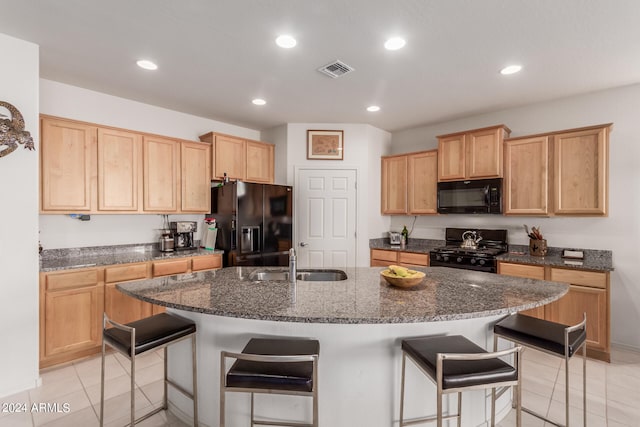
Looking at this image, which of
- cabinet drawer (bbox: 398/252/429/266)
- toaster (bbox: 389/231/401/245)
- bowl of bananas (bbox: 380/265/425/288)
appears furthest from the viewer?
toaster (bbox: 389/231/401/245)

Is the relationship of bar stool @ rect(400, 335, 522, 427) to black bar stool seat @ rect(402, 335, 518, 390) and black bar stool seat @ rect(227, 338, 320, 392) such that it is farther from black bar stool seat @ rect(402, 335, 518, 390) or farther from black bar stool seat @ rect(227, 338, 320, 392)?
black bar stool seat @ rect(227, 338, 320, 392)

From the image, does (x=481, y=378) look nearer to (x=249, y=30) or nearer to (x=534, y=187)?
(x=249, y=30)

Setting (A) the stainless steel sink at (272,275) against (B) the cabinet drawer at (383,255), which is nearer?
(A) the stainless steel sink at (272,275)

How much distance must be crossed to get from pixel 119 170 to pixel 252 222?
1548mm

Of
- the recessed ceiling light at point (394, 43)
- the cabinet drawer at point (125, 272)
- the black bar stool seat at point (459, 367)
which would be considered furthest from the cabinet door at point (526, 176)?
the cabinet drawer at point (125, 272)

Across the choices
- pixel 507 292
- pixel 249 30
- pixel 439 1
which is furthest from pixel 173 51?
pixel 507 292

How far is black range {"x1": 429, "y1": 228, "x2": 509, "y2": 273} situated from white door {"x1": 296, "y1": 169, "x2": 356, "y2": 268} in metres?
1.22

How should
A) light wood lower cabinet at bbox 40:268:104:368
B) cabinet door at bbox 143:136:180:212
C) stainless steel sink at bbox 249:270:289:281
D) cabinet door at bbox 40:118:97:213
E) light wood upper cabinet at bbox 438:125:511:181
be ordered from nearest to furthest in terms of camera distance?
stainless steel sink at bbox 249:270:289:281, light wood lower cabinet at bbox 40:268:104:368, cabinet door at bbox 40:118:97:213, cabinet door at bbox 143:136:180:212, light wood upper cabinet at bbox 438:125:511:181

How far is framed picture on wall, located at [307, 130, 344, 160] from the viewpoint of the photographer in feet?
15.1

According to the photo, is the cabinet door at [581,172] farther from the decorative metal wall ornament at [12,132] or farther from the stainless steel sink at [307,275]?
the decorative metal wall ornament at [12,132]

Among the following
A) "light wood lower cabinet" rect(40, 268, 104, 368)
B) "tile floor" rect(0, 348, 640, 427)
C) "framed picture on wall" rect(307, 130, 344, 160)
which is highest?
"framed picture on wall" rect(307, 130, 344, 160)

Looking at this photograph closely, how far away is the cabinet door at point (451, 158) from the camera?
4051 millimetres

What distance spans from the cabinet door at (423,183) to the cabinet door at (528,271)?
1.16 meters

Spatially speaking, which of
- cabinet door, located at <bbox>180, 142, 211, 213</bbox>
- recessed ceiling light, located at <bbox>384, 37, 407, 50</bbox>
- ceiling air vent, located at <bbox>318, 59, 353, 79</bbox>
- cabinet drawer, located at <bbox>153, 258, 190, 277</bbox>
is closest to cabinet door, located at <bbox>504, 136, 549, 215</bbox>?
recessed ceiling light, located at <bbox>384, 37, 407, 50</bbox>
